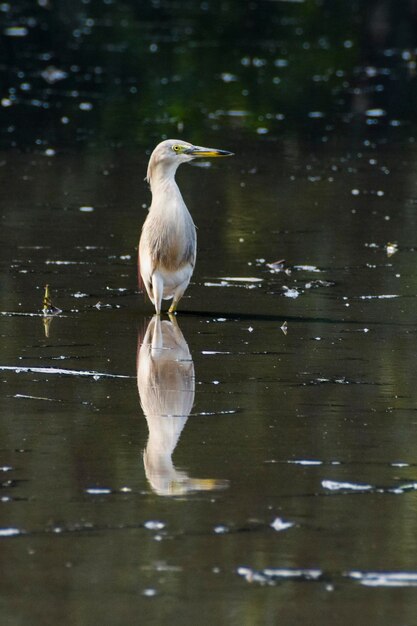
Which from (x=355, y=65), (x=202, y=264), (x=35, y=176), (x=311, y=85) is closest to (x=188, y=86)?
(x=311, y=85)

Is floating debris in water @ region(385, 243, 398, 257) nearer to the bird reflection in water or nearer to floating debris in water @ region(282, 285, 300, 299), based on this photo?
floating debris in water @ region(282, 285, 300, 299)

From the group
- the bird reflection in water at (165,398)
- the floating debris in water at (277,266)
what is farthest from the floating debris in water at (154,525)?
the floating debris in water at (277,266)

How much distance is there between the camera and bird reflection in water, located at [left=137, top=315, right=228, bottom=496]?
6328mm

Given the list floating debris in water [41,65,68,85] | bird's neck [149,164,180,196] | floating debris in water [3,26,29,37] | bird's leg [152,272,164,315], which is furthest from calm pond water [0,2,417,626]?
floating debris in water [3,26,29,37]

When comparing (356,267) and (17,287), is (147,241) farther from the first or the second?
(356,267)

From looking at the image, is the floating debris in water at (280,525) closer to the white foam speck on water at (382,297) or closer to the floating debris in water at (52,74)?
the white foam speck on water at (382,297)

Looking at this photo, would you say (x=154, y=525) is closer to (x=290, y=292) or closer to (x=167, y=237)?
(x=167, y=237)

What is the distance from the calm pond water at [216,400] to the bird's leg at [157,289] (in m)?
0.12

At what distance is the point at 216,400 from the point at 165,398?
0.25 meters

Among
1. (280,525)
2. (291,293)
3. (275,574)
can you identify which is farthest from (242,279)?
(275,574)

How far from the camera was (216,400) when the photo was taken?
7.66m

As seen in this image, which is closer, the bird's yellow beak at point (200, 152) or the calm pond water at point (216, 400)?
the calm pond water at point (216, 400)

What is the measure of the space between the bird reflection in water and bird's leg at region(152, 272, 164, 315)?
0.08 meters

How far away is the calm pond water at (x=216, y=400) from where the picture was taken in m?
5.30
